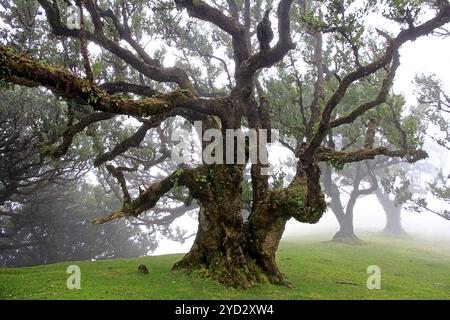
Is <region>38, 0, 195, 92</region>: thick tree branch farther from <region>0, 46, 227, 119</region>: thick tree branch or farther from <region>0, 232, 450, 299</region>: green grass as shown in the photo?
<region>0, 232, 450, 299</region>: green grass

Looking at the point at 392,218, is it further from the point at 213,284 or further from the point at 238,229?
the point at 213,284

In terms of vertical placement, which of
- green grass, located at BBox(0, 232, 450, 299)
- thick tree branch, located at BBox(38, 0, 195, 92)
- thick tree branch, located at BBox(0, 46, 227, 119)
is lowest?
green grass, located at BBox(0, 232, 450, 299)

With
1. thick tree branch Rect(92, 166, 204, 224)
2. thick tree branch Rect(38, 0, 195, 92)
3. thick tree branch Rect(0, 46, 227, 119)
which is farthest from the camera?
thick tree branch Rect(92, 166, 204, 224)

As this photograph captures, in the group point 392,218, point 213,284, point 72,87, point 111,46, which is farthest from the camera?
point 392,218

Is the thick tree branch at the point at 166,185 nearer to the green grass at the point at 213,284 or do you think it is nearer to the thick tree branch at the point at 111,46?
the green grass at the point at 213,284

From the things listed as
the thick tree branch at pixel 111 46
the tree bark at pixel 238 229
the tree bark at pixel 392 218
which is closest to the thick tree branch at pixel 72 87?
the thick tree branch at pixel 111 46

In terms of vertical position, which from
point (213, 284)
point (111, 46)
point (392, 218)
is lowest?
point (213, 284)

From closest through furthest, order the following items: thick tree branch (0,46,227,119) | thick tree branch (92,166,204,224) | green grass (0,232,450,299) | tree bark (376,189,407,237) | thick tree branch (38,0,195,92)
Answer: thick tree branch (0,46,227,119), green grass (0,232,450,299), thick tree branch (38,0,195,92), thick tree branch (92,166,204,224), tree bark (376,189,407,237)

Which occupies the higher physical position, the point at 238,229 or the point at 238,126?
the point at 238,126

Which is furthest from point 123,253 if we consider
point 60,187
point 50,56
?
point 50,56

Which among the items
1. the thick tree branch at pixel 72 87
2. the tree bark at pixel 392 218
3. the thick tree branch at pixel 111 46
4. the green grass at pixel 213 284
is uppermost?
the thick tree branch at pixel 111 46

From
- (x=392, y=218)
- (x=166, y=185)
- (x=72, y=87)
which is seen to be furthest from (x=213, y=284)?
(x=392, y=218)

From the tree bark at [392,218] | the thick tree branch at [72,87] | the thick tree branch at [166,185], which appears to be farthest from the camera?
the tree bark at [392,218]

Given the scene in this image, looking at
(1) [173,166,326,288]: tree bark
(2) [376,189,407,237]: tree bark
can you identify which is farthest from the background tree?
(2) [376,189,407,237]: tree bark
